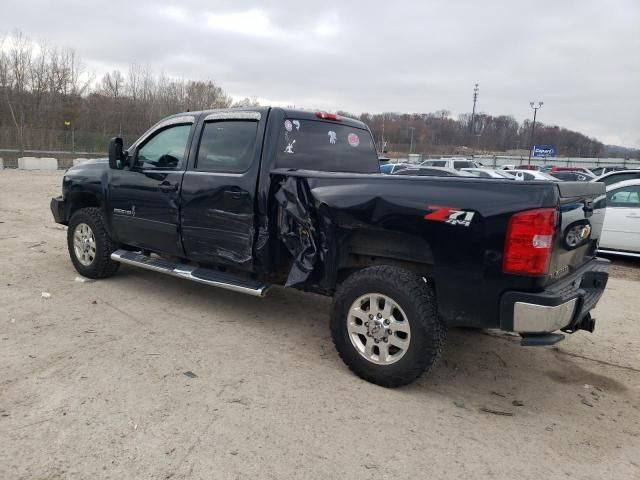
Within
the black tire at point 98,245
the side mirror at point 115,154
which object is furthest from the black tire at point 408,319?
the black tire at point 98,245

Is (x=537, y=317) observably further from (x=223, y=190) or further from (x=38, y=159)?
(x=38, y=159)

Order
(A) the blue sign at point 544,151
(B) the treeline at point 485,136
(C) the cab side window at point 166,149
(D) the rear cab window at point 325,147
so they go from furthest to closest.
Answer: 1. (B) the treeline at point 485,136
2. (A) the blue sign at point 544,151
3. (C) the cab side window at point 166,149
4. (D) the rear cab window at point 325,147

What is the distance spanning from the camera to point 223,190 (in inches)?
173

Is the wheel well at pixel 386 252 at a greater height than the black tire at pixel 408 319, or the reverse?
the wheel well at pixel 386 252

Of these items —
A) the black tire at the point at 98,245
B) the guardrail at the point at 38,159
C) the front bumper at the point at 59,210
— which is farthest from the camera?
the guardrail at the point at 38,159

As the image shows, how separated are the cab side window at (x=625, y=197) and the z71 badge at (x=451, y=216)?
6.76m

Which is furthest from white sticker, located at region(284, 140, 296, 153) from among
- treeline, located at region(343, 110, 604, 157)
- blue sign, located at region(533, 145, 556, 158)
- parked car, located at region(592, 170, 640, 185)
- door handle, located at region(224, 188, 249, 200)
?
treeline, located at region(343, 110, 604, 157)

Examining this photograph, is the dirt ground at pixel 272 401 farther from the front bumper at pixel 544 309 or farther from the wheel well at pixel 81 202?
the wheel well at pixel 81 202

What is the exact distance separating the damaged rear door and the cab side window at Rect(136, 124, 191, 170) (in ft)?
0.80

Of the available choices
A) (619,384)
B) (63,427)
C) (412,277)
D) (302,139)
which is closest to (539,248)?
(412,277)

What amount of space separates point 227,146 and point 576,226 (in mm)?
3036

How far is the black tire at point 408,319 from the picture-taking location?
328 cm

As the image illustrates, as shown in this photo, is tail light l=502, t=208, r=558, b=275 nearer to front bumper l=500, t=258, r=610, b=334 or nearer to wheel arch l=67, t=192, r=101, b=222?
front bumper l=500, t=258, r=610, b=334

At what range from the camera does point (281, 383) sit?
351cm
